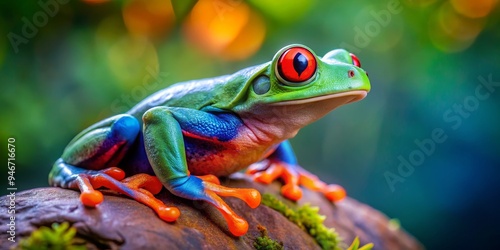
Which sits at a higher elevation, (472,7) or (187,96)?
(472,7)

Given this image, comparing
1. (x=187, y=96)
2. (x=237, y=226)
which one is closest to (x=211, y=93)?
(x=187, y=96)

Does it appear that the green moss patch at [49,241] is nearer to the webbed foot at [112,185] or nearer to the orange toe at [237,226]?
the webbed foot at [112,185]

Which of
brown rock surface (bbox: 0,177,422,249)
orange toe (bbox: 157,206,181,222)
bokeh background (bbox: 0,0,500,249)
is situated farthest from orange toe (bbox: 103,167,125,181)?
bokeh background (bbox: 0,0,500,249)

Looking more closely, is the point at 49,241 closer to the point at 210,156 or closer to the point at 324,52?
the point at 210,156

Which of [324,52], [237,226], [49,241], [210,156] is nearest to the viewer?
[49,241]

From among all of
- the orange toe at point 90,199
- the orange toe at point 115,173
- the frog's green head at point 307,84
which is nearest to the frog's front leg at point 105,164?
the orange toe at point 115,173

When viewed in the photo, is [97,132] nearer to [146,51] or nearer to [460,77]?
[146,51]
